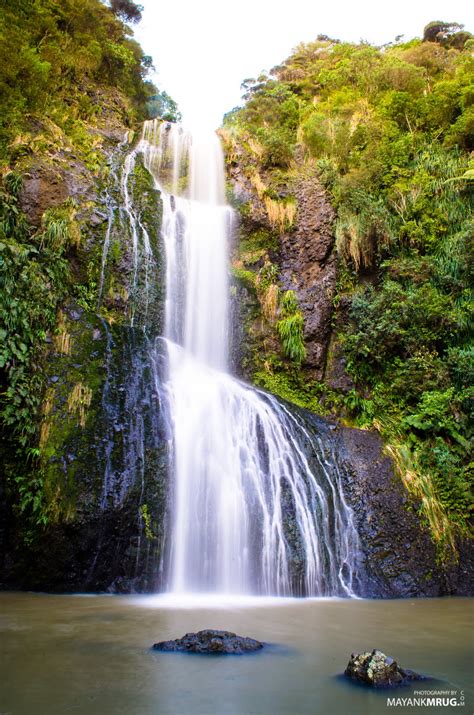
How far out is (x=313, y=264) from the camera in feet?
40.9

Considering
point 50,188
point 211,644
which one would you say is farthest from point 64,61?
point 211,644

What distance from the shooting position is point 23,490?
643 cm

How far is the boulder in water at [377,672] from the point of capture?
2936 mm

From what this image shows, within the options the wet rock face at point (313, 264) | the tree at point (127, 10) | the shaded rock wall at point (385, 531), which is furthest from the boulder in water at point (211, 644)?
the tree at point (127, 10)

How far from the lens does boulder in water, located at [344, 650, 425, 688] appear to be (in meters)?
2.94

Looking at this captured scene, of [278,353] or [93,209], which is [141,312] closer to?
[93,209]

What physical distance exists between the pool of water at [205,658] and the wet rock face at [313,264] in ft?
22.2

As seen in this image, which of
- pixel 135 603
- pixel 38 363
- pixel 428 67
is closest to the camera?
pixel 135 603

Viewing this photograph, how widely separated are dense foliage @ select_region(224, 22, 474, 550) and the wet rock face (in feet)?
1.11

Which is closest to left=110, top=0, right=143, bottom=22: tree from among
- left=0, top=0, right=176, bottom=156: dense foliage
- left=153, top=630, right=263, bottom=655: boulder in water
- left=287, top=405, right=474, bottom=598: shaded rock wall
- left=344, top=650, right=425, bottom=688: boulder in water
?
left=0, top=0, right=176, bottom=156: dense foliage

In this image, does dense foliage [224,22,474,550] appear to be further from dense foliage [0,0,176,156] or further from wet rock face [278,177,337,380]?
dense foliage [0,0,176,156]

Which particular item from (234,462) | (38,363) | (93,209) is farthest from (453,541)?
(93,209)

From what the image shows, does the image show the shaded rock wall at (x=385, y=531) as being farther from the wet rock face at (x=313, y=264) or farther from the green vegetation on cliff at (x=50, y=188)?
the green vegetation on cliff at (x=50, y=188)

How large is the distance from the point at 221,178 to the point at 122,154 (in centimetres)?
291
